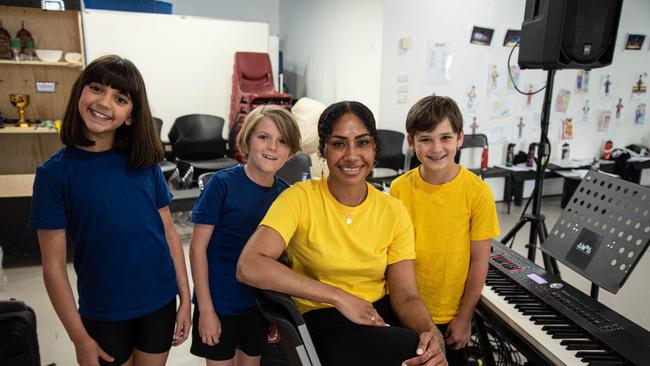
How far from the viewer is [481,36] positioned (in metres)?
4.79

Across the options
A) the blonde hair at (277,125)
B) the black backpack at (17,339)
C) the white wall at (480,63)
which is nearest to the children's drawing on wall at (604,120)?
the white wall at (480,63)

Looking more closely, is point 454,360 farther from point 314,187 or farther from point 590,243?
point 314,187

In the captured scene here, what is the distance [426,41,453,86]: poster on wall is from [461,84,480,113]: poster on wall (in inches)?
10.6

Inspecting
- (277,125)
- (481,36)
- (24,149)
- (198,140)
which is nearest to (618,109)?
(481,36)

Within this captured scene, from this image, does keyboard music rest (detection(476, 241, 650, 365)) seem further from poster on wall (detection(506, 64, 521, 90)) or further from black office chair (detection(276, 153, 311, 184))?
poster on wall (detection(506, 64, 521, 90))

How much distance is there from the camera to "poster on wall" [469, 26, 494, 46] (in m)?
4.75

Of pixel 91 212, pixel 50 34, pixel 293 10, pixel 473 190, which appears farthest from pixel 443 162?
pixel 293 10

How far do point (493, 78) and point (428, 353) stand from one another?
4457 mm

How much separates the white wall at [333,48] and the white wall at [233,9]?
0.20m

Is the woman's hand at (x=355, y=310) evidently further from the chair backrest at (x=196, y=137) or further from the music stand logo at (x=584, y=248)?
the chair backrest at (x=196, y=137)

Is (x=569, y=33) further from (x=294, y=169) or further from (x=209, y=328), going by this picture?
(x=209, y=328)

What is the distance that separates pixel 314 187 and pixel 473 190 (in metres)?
0.54

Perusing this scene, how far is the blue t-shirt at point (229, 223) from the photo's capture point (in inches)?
55.8

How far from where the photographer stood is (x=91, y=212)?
1250 millimetres
